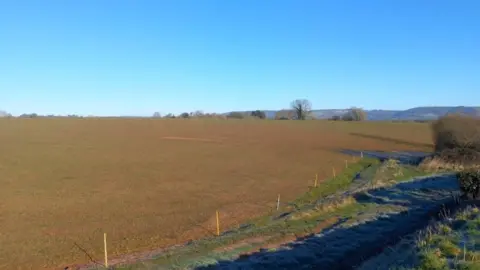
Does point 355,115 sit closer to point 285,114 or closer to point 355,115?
point 355,115

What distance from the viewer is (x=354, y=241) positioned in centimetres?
1445

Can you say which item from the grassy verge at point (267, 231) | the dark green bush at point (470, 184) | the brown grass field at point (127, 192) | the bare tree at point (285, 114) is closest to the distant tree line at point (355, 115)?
the bare tree at point (285, 114)

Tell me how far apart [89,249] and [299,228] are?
798 centimetres

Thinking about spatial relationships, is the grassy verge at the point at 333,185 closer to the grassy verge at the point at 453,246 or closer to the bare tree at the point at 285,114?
the grassy verge at the point at 453,246

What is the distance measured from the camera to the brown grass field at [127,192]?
16781mm

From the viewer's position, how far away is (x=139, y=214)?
70.2 ft

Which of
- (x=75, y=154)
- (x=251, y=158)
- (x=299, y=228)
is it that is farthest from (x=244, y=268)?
(x=75, y=154)

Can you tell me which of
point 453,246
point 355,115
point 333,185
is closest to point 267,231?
point 453,246

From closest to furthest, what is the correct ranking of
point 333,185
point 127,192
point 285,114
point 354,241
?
point 354,241
point 127,192
point 333,185
point 285,114

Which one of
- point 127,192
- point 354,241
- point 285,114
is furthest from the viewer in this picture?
point 285,114

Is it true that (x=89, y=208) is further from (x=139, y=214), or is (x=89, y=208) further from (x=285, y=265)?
(x=285, y=265)

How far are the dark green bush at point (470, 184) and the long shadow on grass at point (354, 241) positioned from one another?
811 millimetres

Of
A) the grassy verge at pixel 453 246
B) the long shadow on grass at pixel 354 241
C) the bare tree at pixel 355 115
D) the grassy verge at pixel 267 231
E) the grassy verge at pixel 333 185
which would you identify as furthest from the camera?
the bare tree at pixel 355 115

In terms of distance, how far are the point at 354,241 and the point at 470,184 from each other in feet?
24.7
